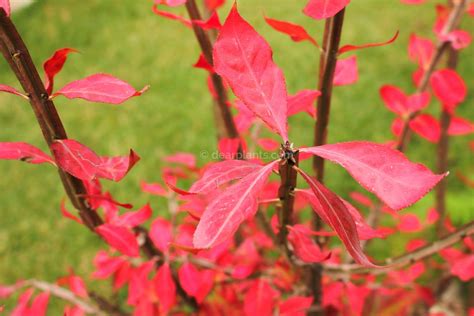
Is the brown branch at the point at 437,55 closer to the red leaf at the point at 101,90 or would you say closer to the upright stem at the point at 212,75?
the upright stem at the point at 212,75

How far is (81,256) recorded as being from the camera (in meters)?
2.22

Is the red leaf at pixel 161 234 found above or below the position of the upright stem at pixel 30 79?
below

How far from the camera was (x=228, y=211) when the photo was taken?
53 cm

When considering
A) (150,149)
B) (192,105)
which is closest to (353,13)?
(192,105)

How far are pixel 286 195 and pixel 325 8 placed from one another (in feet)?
0.83

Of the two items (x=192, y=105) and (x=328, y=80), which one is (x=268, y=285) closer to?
(x=328, y=80)

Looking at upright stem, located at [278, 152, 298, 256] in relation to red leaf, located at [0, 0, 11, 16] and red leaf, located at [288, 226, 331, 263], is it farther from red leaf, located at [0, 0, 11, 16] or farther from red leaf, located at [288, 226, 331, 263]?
red leaf, located at [0, 0, 11, 16]

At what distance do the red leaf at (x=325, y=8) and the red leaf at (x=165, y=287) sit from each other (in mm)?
652

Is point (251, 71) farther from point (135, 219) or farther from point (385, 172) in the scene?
point (135, 219)

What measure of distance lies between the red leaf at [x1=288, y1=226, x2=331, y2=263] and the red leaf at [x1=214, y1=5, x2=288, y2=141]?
0.78 ft

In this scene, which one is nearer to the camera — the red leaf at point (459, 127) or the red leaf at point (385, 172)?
the red leaf at point (385, 172)

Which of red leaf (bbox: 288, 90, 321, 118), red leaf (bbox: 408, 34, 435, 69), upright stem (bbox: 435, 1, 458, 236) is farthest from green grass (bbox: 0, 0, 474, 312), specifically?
red leaf (bbox: 288, 90, 321, 118)

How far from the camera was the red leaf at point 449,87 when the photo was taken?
1138 millimetres

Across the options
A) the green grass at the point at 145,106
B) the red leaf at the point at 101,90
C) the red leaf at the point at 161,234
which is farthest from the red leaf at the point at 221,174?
the green grass at the point at 145,106
